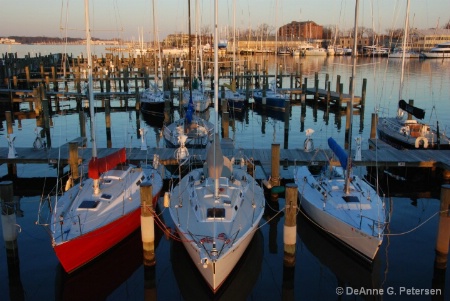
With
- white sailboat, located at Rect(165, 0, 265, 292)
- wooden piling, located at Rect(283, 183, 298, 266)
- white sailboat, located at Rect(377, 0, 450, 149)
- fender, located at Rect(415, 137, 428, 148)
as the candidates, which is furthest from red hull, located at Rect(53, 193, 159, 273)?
white sailboat, located at Rect(377, 0, 450, 149)

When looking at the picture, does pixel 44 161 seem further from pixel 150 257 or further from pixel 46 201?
pixel 150 257

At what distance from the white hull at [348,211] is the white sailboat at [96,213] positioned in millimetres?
5570

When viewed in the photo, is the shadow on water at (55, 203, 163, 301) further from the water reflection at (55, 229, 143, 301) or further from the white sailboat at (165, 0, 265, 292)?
the white sailboat at (165, 0, 265, 292)

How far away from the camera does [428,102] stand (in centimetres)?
4541

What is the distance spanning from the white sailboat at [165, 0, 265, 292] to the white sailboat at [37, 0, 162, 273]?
145cm

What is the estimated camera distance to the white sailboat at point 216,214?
1091 cm

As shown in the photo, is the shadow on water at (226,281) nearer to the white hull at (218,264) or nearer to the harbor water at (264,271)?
→ the harbor water at (264,271)

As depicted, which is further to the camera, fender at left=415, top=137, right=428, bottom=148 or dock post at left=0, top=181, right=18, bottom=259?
fender at left=415, top=137, right=428, bottom=148

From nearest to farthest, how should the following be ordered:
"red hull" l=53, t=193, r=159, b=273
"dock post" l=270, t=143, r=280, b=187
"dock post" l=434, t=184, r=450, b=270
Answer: "dock post" l=434, t=184, r=450, b=270
"red hull" l=53, t=193, r=159, b=273
"dock post" l=270, t=143, r=280, b=187

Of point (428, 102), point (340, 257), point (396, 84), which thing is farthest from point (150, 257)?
point (396, 84)

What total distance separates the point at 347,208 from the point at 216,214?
4119mm

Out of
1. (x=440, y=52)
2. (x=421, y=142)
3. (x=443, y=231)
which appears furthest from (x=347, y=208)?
(x=440, y=52)

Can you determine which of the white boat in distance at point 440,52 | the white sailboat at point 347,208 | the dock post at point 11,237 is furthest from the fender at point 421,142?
the white boat in distance at point 440,52

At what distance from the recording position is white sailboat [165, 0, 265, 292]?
1091 centimetres
